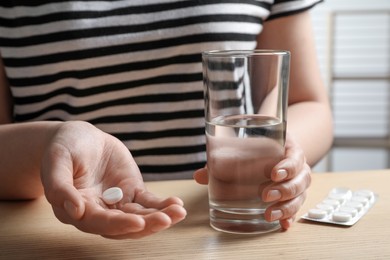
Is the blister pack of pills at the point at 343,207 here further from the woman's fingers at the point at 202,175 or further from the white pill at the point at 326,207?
the woman's fingers at the point at 202,175

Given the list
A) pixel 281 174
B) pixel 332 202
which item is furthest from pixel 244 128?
pixel 332 202

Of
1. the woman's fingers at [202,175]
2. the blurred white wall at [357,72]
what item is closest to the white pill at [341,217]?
the woman's fingers at [202,175]


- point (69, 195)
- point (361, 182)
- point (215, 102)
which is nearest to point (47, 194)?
point (69, 195)

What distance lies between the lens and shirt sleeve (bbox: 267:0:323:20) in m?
1.05

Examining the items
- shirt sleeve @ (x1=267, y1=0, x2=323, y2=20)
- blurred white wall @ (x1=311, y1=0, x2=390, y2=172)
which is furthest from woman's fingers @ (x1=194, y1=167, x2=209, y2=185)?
blurred white wall @ (x1=311, y1=0, x2=390, y2=172)

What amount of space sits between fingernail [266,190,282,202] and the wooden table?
0.12ft

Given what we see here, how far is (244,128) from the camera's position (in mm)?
640

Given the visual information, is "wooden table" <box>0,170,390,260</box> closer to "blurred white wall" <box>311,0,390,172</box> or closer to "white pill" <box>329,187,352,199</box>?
"white pill" <box>329,187,352,199</box>

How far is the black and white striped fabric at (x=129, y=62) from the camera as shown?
101 cm

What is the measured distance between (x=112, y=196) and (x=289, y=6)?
1.82ft

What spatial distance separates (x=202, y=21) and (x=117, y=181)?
0.41m

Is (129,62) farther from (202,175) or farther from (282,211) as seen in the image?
(282,211)

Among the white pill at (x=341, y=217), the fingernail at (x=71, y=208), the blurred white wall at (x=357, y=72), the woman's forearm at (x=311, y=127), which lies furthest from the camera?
the blurred white wall at (x=357, y=72)

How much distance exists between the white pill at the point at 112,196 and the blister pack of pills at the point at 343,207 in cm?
20
